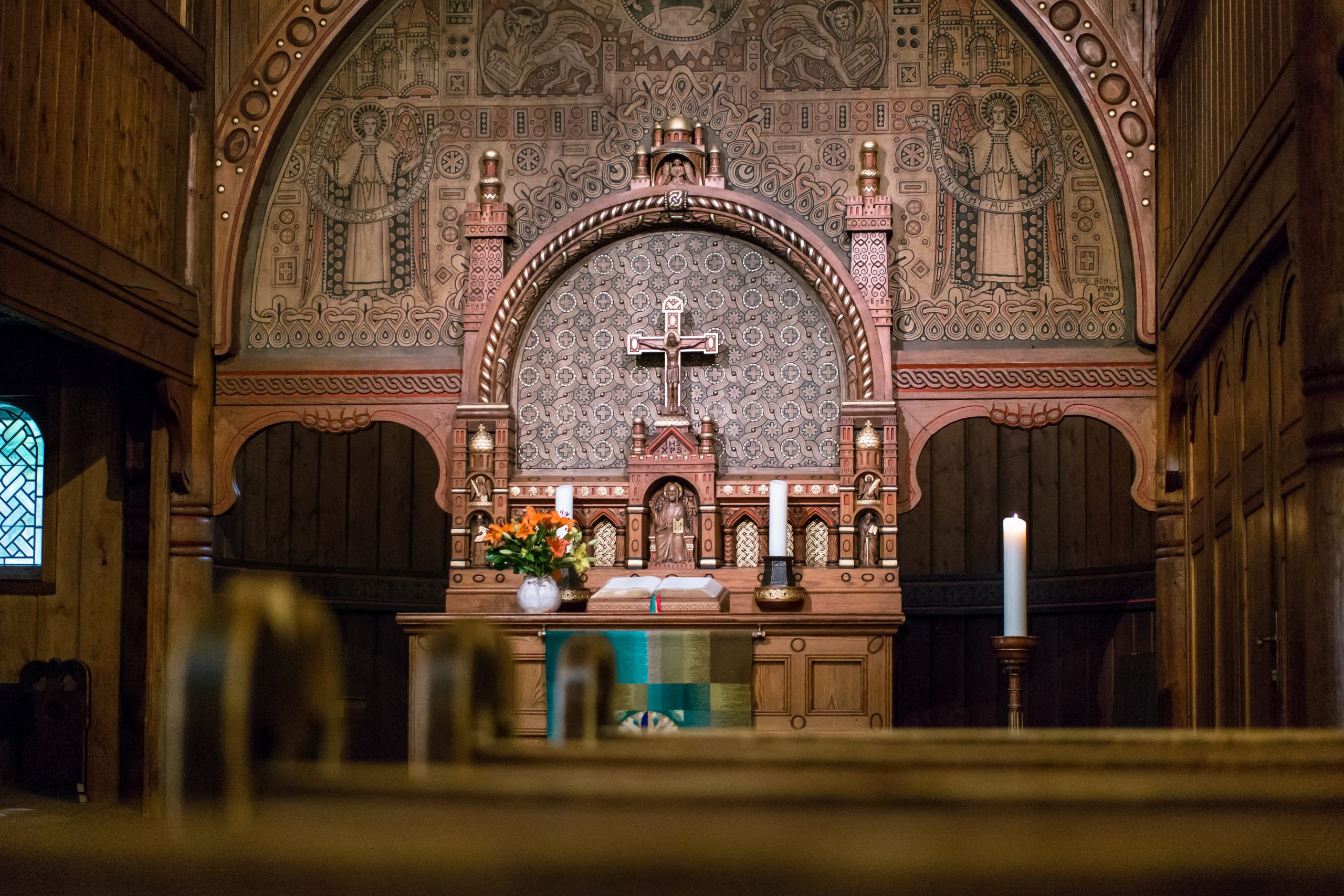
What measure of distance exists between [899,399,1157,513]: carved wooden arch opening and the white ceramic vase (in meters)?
1.69

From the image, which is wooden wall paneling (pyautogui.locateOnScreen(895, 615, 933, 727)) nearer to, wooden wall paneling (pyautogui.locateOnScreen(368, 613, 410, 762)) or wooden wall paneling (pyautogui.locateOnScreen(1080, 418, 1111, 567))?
wooden wall paneling (pyautogui.locateOnScreen(1080, 418, 1111, 567))

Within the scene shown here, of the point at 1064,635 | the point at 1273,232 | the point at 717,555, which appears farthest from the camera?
the point at 1064,635

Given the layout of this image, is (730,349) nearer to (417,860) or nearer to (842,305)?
(842,305)

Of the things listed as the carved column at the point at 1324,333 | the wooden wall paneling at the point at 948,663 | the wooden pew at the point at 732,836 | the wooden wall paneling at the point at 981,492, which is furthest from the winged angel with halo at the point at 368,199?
the wooden pew at the point at 732,836

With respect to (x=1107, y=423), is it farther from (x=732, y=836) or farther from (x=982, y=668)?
(x=732, y=836)

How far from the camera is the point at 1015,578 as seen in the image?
524 centimetres

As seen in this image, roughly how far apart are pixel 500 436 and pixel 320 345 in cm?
106

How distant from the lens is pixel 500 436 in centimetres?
664

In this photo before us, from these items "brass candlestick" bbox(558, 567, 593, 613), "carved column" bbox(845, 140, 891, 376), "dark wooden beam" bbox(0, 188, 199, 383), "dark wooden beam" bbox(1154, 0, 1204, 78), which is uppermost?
"dark wooden beam" bbox(1154, 0, 1204, 78)

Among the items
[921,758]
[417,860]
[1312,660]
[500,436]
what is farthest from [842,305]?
[417,860]

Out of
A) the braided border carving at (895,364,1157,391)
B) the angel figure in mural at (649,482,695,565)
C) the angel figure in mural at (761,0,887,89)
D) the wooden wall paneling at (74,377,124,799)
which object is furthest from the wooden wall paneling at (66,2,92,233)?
the braided border carving at (895,364,1157,391)

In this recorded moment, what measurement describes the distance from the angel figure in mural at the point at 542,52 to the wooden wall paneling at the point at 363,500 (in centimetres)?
219

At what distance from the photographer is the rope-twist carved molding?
6793mm

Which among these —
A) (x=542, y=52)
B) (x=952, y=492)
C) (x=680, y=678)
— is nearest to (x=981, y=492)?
(x=952, y=492)
